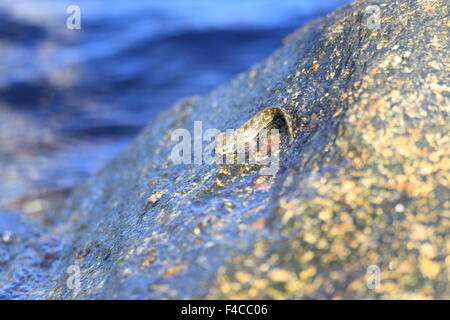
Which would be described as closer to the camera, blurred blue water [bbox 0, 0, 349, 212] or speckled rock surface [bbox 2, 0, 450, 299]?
speckled rock surface [bbox 2, 0, 450, 299]

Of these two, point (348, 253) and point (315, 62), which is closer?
point (348, 253)

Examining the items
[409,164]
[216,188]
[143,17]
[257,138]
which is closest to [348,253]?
[409,164]

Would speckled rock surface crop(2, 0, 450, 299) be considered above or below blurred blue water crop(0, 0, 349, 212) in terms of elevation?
below

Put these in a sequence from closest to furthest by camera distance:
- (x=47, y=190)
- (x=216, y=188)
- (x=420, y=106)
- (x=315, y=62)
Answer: (x=420, y=106)
(x=216, y=188)
(x=315, y=62)
(x=47, y=190)

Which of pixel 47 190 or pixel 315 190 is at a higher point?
pixel 47 190

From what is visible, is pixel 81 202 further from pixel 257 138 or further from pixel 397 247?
pixel 397 247

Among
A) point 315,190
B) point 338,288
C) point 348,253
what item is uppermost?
point 315,190
